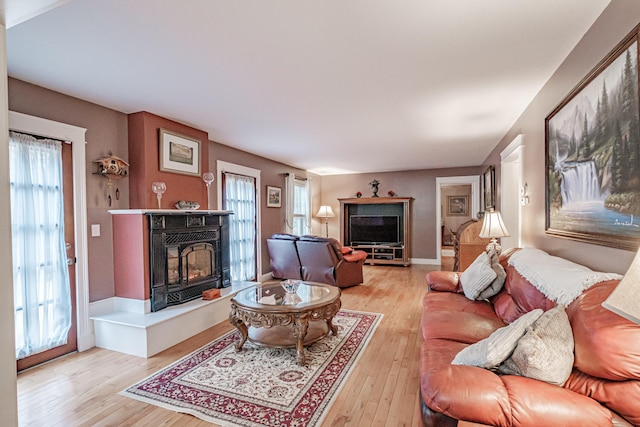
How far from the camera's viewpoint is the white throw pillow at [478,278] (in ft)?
9.20

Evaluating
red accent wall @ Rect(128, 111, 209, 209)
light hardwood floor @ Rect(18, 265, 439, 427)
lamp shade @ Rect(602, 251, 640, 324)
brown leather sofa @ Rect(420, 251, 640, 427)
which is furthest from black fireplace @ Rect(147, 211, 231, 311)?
lamp shade @ Rect(602, 251, 640, 324)

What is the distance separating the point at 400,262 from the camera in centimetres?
742

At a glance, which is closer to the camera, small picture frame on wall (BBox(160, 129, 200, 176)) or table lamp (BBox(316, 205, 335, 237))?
Answer: small picture frame on wall (BBox(160, 129, 200, 176))

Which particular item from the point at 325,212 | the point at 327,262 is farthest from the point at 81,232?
the point at 325,212

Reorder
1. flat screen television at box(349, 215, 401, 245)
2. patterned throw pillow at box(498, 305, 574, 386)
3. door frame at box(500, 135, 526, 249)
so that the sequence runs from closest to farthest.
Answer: patterned throw pillow at box(498, 305, 574, 386)
door frame at box(500, 135, 526, 249)
flat screen television at box(349, 215, 401, 245)

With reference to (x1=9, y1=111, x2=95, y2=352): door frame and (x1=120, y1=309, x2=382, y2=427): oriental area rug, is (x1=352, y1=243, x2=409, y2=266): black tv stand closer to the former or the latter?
(x1=120, y1=309, x2=382, y2=427): oriental area rug

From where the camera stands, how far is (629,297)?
0.86m

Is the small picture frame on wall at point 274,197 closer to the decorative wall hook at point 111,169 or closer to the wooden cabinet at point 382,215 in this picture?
Answer: the wooden cabinet at point 382,215

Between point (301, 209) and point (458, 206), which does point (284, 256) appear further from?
point (458, 206)

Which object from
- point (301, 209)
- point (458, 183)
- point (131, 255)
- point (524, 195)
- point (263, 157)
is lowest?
point (131, 255)

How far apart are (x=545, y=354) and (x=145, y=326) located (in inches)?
119

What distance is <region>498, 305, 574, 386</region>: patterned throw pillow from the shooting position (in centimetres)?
122

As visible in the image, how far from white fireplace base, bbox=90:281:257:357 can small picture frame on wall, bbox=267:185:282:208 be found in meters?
2.96

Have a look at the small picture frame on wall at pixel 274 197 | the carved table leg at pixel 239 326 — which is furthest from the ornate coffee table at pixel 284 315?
the small picture frame on wall at pixel 274 197
